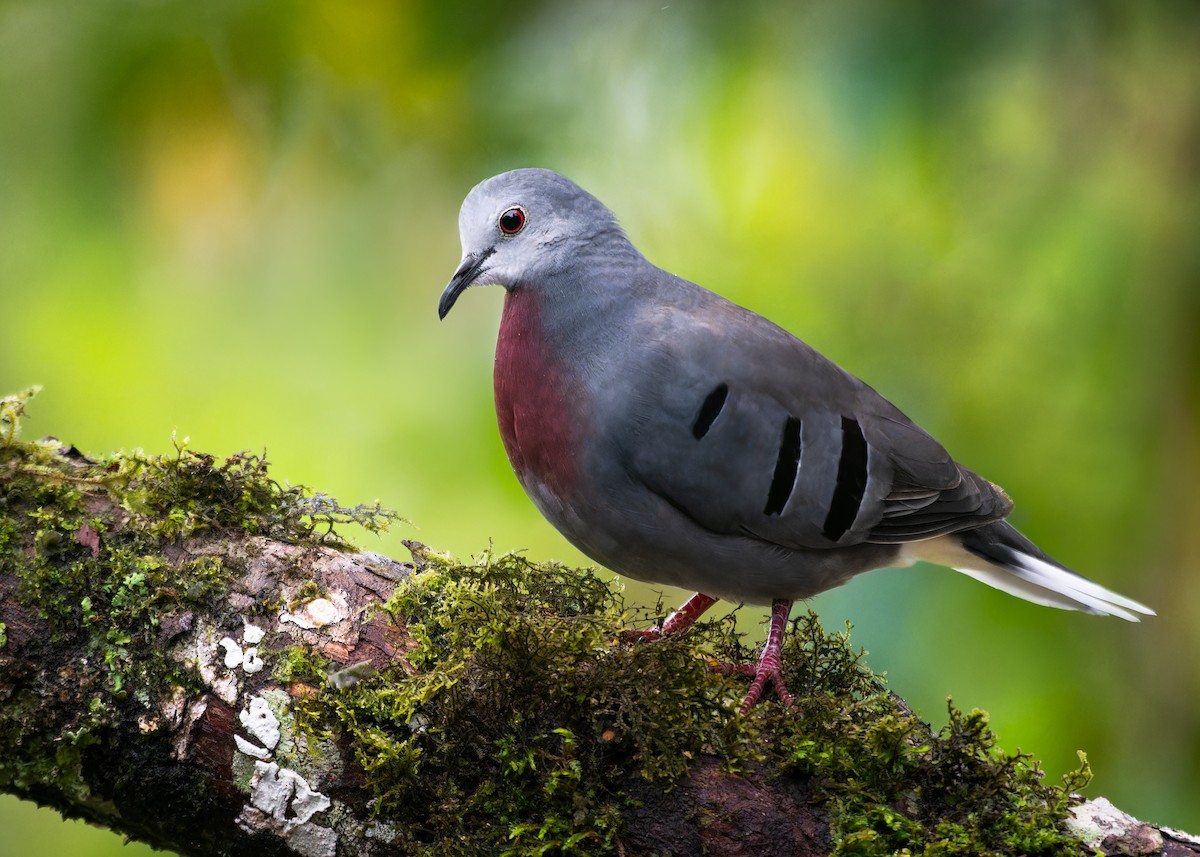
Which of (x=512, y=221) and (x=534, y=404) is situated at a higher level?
(x=512, y=221)

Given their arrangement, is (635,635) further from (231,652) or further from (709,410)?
(231,652)

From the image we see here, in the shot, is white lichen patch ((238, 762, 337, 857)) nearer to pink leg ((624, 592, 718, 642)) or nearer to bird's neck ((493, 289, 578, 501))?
bird's neck ((493, 289, 578, 501))

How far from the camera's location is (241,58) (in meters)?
4.15

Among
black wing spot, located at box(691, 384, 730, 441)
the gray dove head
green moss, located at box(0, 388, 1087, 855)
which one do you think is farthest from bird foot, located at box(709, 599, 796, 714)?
the gray dove head

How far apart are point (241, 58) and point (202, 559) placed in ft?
8.58

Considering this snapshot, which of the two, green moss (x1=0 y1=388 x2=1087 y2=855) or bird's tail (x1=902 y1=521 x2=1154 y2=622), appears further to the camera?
bird's tail (x1=902 y1=521 x2=1154 y2=622)

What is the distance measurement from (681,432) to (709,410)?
0.10 meters

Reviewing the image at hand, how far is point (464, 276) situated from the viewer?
3.05m

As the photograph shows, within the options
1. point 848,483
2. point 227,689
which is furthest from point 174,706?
point 848,483

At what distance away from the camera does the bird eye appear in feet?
9.96

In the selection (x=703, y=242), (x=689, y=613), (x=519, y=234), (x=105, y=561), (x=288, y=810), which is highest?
(x=703, y=242)

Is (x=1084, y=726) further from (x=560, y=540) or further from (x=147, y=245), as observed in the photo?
(x=147, y=245)

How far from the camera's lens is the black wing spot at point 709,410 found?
2.72m

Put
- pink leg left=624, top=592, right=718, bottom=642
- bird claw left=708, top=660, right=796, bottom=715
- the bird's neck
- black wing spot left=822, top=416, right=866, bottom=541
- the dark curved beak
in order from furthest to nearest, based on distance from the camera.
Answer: pink leg left=624, top=592, right=718, bottom=642 → the dark curved beak → black wing spot left=822, top=416, right=866, bottom=541 → the bird's neck → bird claw left=708, top=660, right=796, bottom=715
